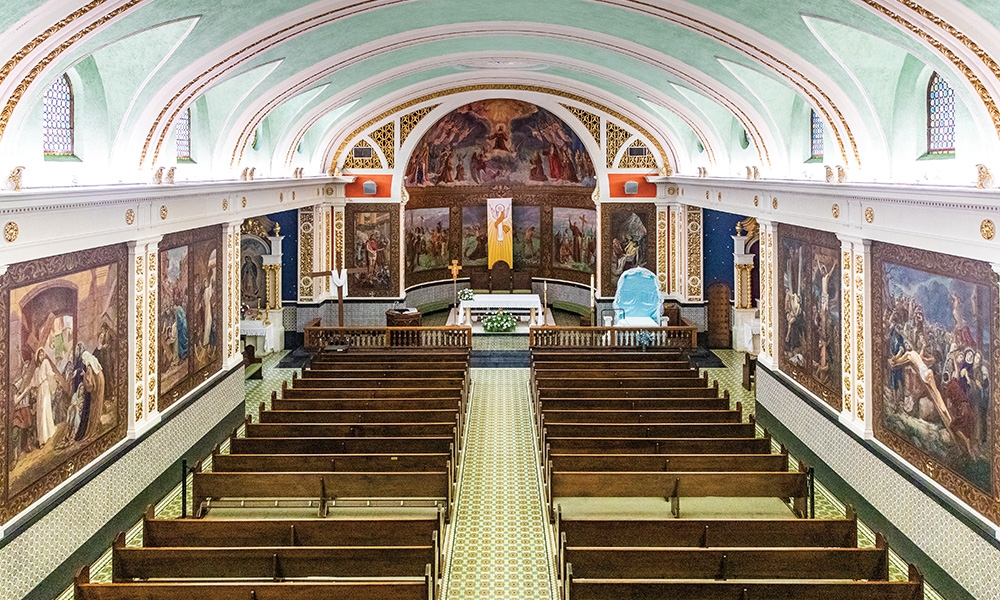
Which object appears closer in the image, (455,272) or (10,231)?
(10,231)

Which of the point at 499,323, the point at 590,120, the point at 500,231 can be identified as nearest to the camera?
the point at 499,323

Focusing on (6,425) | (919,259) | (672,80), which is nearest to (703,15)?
(919,259)

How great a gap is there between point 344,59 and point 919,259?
9.77 metres

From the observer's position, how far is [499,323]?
1056 inches

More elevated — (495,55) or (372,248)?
(495,55)

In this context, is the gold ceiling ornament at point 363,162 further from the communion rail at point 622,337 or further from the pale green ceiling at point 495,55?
the communion rail at point 622,337

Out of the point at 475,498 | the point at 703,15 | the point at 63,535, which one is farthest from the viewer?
the point at 475,498

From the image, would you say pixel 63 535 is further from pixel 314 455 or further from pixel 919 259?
pixel 919 259

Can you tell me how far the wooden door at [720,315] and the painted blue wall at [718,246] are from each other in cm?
21

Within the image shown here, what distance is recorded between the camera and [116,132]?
481 inches

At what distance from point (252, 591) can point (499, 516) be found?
528cm

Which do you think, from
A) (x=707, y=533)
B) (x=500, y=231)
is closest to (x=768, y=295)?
(x=707, y=533)

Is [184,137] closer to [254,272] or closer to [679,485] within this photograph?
[679,485]

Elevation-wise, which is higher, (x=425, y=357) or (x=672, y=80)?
(x=672, y=80)
